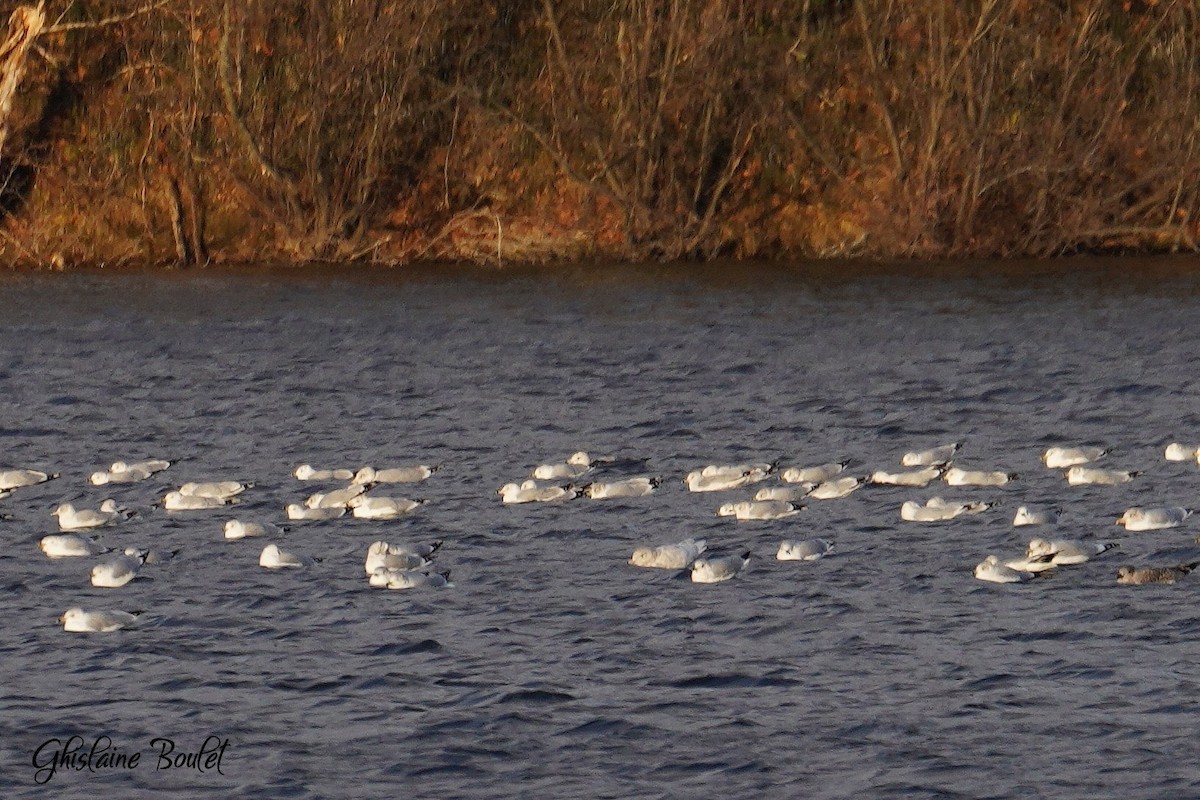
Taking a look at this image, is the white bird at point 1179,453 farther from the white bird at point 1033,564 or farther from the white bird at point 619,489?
the white bird at point 619,489

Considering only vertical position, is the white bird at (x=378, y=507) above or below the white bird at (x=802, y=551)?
below

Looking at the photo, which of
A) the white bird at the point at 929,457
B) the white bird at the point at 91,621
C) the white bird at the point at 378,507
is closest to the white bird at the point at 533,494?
the white bird at the point at 378,507

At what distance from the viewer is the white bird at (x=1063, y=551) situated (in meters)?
13.4

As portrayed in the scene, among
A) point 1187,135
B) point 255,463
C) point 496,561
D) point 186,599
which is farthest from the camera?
point 1187,135

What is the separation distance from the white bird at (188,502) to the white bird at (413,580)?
320cm

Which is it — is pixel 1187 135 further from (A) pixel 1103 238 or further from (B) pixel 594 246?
(B) pixel 594 246

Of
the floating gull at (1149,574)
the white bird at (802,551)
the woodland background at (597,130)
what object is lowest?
the woodland background at (597,130)

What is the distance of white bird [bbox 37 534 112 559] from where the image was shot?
1445 cm

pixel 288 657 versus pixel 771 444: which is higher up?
pixel 288 657

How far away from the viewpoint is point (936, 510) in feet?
49.2

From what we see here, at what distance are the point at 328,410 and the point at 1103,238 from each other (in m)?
19.3

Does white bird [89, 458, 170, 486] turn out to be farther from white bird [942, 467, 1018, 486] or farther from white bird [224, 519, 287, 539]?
white bird [942, 467, 1018, 486]

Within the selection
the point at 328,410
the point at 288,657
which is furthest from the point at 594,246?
the point at 288,657

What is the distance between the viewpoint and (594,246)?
37.8 metres
